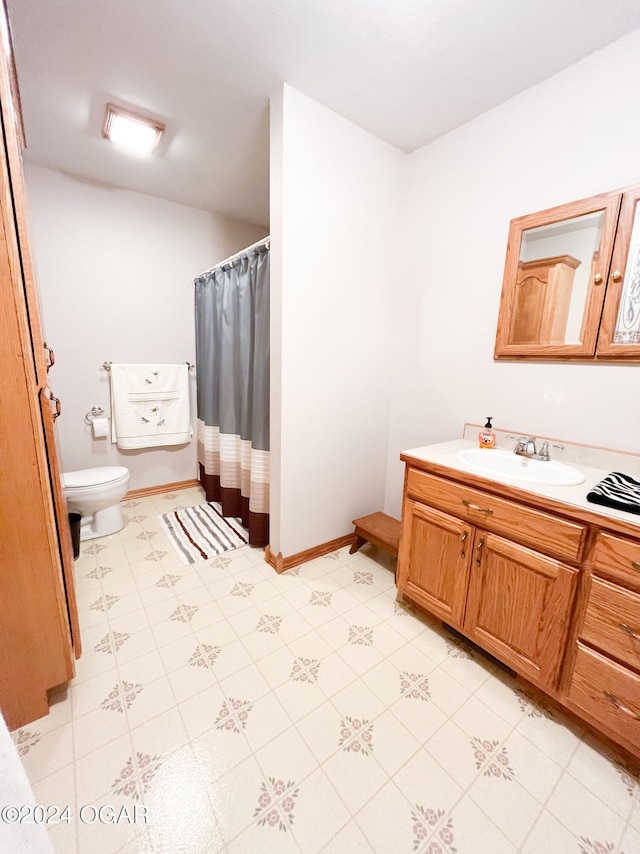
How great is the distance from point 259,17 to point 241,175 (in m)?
1.05

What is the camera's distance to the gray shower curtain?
2.01 meters

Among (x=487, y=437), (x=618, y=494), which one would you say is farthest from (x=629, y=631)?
(x=487, y=437)

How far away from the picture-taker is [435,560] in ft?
4.77

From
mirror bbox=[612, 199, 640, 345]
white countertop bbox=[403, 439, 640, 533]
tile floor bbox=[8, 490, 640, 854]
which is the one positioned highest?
mirror bbox=[612, 199, 640, 345]

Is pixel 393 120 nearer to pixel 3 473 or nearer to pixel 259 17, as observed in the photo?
pixel 259 17

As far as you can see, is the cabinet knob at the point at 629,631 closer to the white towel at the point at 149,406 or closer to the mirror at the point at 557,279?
the mirror at the point at 557,279

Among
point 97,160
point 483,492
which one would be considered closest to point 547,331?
point 483,492

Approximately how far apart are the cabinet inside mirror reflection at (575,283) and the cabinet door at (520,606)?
2.83 feet

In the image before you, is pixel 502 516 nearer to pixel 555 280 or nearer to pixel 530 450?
Answer: pixel 530 450

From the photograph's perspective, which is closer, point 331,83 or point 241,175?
point 331,83

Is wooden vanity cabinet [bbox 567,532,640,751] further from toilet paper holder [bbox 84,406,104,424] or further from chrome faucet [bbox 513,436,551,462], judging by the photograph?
toilet paper holder [bbox 84,406,104,424]

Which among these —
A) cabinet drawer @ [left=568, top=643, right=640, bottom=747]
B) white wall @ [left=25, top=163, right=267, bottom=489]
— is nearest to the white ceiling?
white wall @ [left=25, top=163, right=267, bottom=489]

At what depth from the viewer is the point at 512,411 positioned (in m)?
1.62

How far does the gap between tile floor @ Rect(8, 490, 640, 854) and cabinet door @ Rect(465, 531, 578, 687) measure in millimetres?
193
